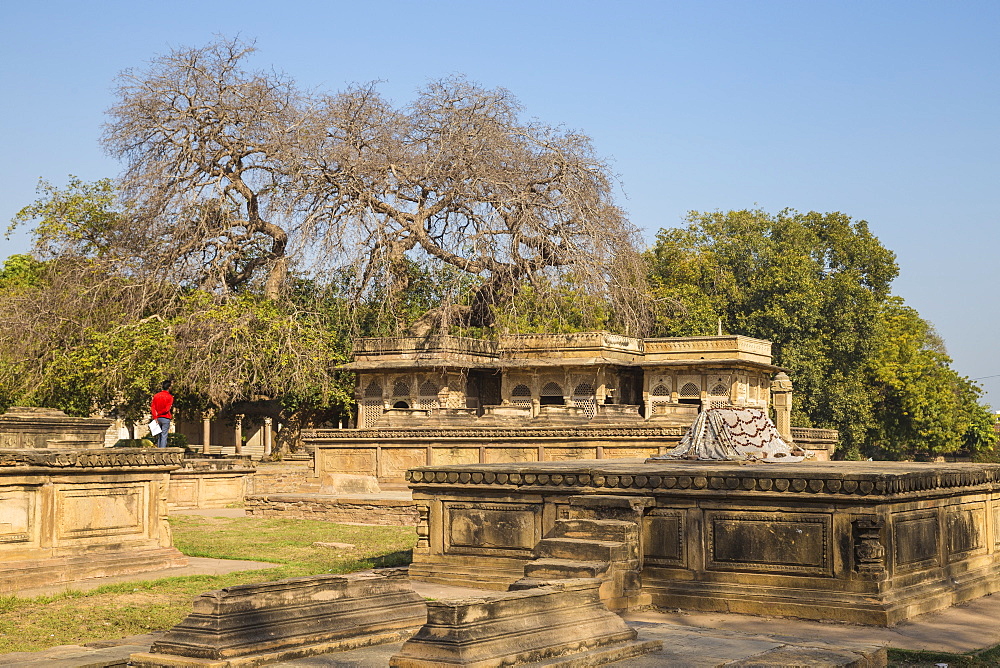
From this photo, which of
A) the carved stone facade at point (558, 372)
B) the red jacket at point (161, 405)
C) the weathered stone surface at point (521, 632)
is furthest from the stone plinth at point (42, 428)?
the carved stone facade at point (558, 372)

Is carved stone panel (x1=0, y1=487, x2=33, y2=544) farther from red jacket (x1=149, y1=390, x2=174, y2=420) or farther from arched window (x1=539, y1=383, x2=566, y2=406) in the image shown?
arched window (x1=539, y1=383, x2=566, y2=406)

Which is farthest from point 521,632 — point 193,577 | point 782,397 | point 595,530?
point 782,397

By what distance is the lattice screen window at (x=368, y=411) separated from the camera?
41125 mm

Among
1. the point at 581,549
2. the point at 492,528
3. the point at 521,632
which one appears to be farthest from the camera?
the point at 492,528

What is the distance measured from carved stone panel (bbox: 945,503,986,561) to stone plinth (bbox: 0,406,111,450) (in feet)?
39.2

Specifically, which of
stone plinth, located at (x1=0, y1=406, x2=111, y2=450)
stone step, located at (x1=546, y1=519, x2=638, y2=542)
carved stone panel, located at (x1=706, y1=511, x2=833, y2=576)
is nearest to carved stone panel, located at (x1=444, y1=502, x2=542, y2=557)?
stone step, located at (x1=546, y1=519, x2=638, y2=542)

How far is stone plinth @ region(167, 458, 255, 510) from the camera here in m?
24.0

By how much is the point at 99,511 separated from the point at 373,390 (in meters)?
29.5

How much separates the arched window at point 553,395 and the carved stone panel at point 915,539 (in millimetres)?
32522

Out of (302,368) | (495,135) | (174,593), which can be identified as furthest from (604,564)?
(495,135)

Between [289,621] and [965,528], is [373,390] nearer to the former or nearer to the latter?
[965,528]

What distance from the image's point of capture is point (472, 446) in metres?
28.0

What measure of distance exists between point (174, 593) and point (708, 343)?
108ft

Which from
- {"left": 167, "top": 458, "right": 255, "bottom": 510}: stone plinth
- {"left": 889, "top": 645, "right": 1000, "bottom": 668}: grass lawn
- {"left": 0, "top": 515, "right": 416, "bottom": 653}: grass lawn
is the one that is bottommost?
{"left": 0, "top": 515, "right": 416, "bottom": 653}: grass lawn
